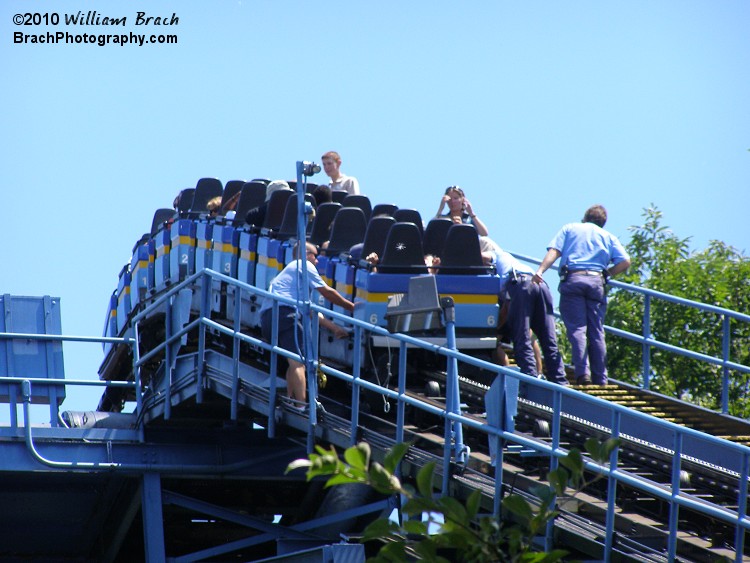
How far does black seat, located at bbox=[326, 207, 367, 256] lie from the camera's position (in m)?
14.0

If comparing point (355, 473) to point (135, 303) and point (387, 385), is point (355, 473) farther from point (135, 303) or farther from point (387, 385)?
point (135, 303)

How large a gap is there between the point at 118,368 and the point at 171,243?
7.40ft

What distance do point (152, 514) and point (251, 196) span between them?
4334 mm

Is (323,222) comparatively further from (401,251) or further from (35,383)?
(35,383)

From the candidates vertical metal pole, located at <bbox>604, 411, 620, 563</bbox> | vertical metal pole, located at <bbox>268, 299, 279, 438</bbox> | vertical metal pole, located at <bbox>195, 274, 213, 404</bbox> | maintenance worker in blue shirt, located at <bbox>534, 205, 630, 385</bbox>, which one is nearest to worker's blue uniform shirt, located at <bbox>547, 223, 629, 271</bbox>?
maintenance worker in blue shirt, located at <bbox>534, 205, 630, 385</bbox>

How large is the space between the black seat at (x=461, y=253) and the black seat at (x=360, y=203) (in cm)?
219

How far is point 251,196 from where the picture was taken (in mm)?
16938

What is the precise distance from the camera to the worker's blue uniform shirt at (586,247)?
42.9 feet

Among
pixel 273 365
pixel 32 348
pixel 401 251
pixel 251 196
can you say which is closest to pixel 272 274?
pixel 251 196

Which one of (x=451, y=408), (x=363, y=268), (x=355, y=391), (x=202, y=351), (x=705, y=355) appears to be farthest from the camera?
(x=705, y=355)

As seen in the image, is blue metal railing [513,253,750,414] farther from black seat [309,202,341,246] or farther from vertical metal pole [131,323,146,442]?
vertical metal pole [131,323,146,442]

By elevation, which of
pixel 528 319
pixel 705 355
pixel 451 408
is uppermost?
pixel 528 319

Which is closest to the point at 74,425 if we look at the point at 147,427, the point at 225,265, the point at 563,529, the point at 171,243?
the point at 147,427

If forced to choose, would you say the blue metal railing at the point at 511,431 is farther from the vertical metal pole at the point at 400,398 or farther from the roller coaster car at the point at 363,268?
the roller coaster car at the point at 363,268
